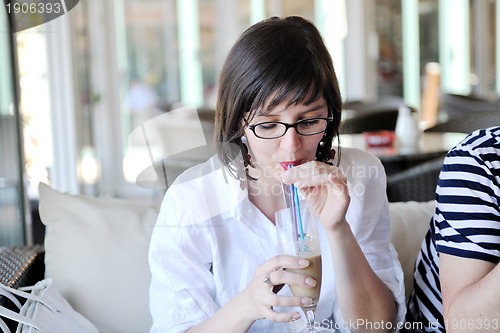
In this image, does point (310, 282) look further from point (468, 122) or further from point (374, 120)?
point (374, 120)

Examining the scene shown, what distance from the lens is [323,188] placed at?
1.42 meters

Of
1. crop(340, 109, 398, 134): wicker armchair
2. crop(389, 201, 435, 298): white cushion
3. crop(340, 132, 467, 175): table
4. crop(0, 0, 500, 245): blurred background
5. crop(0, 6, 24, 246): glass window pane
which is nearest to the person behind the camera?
crop(389, 201, 435, 298): white cushion

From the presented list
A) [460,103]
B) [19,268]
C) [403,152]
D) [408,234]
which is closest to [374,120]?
[403,152]

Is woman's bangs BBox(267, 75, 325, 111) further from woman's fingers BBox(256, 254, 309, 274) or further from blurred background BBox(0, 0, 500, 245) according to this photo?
blurred background BBox(0, 0, 500, 245)

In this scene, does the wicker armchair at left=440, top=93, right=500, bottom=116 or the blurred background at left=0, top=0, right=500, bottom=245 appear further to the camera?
the wicker armchair at left=440, top=93, right=500, bottom=116

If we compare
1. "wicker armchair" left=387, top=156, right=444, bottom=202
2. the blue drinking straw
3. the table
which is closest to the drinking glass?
the blue drinking straw

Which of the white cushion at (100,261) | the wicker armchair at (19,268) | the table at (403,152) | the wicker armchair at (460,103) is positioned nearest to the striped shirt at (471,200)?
the white cushion at (100,261)

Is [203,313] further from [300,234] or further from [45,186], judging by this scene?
[45,186]

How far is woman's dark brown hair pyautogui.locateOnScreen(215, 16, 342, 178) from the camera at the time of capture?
4.71 feet

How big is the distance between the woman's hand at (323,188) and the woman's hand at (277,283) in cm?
13

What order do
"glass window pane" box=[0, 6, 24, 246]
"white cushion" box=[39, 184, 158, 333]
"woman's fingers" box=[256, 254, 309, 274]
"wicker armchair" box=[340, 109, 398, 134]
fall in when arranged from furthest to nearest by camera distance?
"wicker armchair" box=[340, 109, 398, 134], "glass window pane" box=[0, 6, 24, 246], "white cushion" box=[39, 184, 158, 333], "woman's fingers" box=[256, 254, 309, 274]

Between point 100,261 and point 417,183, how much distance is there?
1.40 m

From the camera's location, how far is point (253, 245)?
154cm

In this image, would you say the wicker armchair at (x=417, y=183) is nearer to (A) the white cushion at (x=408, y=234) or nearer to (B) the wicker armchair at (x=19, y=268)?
(A) the white cushion at (x=408, y=234)
